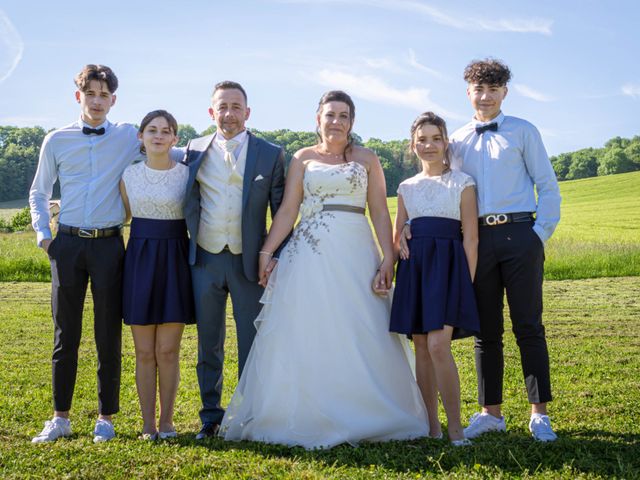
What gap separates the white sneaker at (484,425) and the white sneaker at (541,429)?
0.96 ft

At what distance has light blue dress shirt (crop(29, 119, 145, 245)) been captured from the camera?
523 cm

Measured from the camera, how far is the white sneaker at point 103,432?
511 centimetres

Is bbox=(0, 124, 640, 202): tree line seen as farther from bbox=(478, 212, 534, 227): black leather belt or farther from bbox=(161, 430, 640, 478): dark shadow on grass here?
bbox=(161, 430, 640, 478): dark shadow on grass

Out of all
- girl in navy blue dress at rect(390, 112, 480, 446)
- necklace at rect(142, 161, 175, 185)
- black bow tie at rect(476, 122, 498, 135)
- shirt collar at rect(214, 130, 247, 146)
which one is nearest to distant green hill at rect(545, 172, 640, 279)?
black bow tie at rect(476, 122, 498, 135)

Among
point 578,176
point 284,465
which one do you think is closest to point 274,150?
point 284,465

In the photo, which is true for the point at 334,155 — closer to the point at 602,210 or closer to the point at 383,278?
the point at 383,278

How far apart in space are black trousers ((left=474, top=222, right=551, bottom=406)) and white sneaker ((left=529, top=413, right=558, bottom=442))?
0.13 metres

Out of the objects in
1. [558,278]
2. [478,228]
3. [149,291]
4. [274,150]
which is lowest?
[558,278]

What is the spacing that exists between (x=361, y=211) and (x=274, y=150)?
0.85 meters

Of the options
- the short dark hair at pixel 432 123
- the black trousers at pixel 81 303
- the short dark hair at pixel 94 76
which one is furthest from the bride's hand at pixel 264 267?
the short dark hair at pixel 94 76

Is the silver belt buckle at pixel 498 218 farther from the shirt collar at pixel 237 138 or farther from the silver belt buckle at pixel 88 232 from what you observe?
the silver belt buckle at pixel 88 232

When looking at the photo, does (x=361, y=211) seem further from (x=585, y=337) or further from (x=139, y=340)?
(x=585, y=337)

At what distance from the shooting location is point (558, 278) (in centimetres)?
1850

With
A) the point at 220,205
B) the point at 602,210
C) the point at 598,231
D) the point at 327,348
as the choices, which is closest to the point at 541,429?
the point at 327,348
